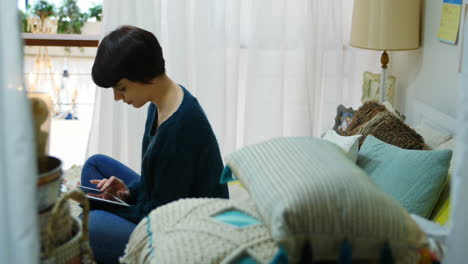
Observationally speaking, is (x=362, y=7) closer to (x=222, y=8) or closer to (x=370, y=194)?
(x=222, y=8)

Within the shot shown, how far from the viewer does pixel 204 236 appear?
1286mm

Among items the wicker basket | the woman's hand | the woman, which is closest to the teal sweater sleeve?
the woman

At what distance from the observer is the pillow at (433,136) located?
2.34 meters

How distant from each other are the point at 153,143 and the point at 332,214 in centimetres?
91

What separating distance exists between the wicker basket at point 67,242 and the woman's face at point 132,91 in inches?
29.0

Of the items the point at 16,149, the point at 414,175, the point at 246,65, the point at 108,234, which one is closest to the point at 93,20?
the point at 246,65

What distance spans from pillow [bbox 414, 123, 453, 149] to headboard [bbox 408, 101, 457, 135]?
3 centimetres

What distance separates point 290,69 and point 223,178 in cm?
198

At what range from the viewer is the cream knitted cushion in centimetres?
125

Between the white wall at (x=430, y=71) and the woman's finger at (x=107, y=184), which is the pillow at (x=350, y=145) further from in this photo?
the woman's finger at (x=107, y=184)

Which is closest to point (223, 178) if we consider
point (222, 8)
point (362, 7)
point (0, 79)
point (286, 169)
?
point (286, 169)

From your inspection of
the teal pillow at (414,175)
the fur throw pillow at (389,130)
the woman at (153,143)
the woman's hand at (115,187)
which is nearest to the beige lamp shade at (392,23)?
the fur throw pillow at (389,130)

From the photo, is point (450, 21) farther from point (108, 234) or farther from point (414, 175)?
point (108, 234)

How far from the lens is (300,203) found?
1.20m
